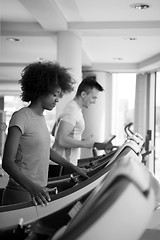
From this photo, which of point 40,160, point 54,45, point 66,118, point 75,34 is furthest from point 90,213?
point 54,45

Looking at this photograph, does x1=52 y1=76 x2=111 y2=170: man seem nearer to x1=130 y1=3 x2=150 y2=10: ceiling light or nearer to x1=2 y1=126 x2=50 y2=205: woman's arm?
x1=2 y1=126 x2=50 y2=205: woman's arm

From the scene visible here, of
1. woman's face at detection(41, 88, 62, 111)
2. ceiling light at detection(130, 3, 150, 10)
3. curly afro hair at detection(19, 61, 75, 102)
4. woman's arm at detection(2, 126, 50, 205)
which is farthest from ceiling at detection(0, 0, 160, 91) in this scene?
woman's arm at detection(2, 126, 50, 205)

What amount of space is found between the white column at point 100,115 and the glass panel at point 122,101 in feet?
0.66

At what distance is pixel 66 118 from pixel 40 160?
1.02m

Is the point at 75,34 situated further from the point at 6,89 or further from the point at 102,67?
the point at 6,89

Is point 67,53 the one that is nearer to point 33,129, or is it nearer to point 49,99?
point 49,99

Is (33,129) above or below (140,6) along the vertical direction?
below

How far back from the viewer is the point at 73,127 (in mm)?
2861

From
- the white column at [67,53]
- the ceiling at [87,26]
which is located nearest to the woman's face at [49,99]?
the ceiling at [87,26]

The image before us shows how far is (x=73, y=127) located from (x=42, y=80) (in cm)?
101

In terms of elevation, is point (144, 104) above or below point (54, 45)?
below

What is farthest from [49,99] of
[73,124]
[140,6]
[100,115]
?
[100,115]

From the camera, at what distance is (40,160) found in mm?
1823

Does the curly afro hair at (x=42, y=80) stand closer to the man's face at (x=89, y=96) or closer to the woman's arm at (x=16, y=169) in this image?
the woman's arm at (x=16, y=169)
